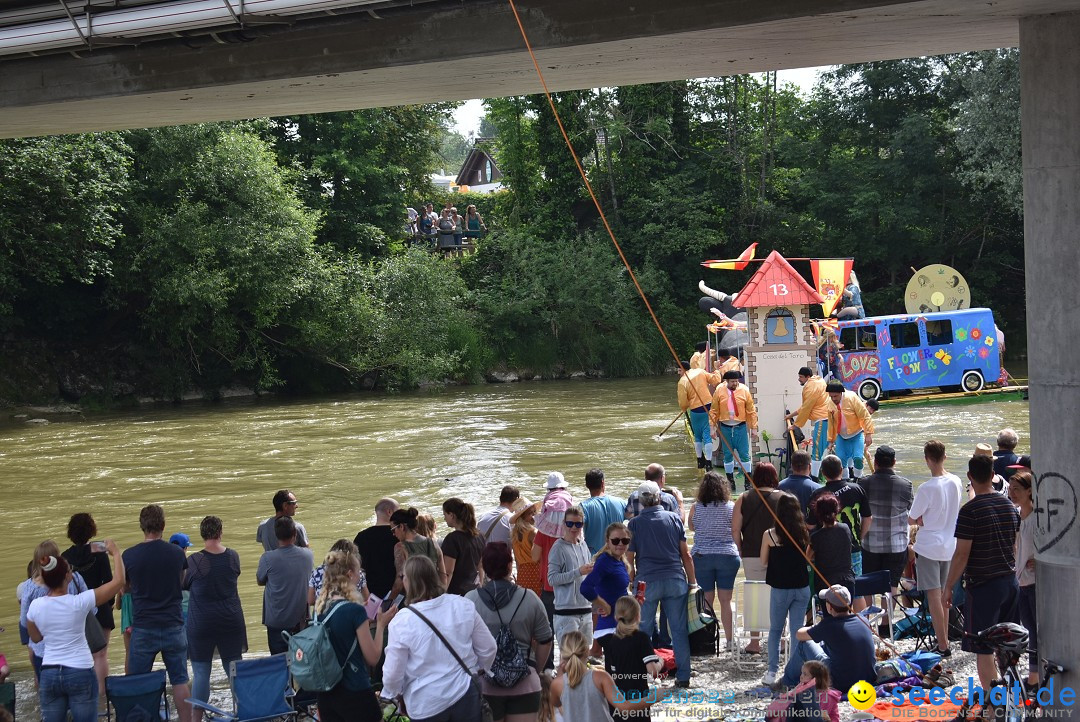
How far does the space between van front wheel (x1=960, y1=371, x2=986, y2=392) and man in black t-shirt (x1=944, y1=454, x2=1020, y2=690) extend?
2129cm

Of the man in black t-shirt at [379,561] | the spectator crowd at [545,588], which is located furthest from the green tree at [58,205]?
the man in black t-shirt at [379,561]

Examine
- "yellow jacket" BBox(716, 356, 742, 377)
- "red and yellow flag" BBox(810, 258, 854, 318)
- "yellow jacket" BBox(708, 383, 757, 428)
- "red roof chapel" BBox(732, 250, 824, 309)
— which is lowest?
"yellow jacket" BBox(708, 383, 757, 428)

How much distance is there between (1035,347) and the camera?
22.6 ft

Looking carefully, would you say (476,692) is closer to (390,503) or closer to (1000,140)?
(390,503)

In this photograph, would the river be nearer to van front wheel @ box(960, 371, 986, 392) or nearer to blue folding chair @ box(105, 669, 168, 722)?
van front wheel @ box(960, 371, 986, 392)

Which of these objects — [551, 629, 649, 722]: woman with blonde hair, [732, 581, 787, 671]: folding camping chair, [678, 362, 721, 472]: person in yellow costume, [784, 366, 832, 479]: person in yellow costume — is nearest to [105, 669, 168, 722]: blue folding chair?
[551, 629, 649, 722]: woman with blonde hair

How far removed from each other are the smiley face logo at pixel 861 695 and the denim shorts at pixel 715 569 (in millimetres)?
1961

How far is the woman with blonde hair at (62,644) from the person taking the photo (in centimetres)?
655

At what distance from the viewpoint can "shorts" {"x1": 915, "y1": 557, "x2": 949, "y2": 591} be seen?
831cm

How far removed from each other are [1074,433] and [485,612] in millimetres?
3579

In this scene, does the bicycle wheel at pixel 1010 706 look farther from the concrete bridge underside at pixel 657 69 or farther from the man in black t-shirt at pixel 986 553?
the man in black t-shirt at pixel 986 553

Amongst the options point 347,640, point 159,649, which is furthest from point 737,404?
point 347,640

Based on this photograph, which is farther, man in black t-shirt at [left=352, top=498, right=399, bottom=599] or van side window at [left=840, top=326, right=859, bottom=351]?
van side window at [left=840, top=326, right=859, bottom=351]

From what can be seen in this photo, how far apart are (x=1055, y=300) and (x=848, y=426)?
8492 mm
